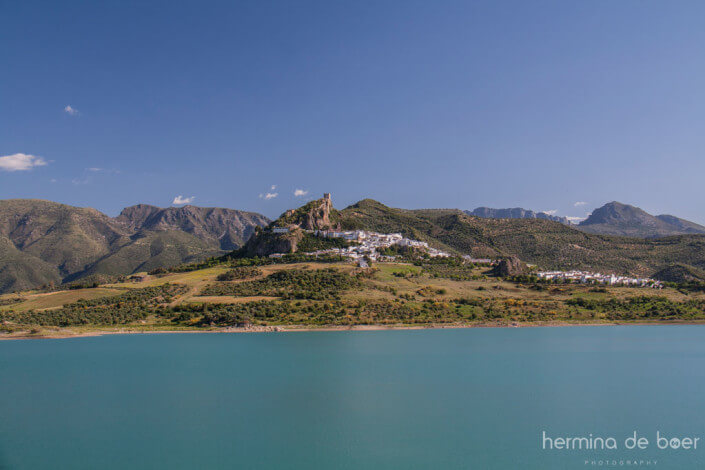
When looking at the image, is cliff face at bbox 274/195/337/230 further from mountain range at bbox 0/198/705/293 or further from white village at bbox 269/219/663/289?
white village at bbox 269/219/663/289

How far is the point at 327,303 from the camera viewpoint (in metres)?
63.1

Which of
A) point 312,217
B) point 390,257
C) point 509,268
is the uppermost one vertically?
point 312,217

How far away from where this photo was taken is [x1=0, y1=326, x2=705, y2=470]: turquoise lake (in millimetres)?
19219

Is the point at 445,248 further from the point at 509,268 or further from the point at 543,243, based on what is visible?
the point at 509,268

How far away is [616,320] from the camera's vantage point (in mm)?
64438

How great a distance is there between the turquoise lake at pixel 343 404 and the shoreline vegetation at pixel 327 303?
10.1 meters

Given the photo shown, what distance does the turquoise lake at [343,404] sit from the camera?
63.1 feet

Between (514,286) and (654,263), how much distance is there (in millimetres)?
48181

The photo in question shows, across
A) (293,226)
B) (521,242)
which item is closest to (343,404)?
(293,226)

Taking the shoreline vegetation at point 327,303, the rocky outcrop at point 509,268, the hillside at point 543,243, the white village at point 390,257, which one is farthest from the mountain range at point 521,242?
the rocky outcrop at point 509,268

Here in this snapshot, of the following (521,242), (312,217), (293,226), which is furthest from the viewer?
(521,242)

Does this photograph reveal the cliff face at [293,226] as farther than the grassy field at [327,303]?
Yes

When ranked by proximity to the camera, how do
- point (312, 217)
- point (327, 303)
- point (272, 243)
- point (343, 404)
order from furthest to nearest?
1. point (312, 217)
2. point (272, 243)
3. point (327, 303)
4. point (343, 404)

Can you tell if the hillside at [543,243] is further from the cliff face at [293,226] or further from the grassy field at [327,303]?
the grassy field at [327,303]
